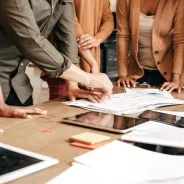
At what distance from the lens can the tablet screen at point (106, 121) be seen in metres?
1.04

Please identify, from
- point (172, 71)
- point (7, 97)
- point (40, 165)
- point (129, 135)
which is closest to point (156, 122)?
point (129, 135)

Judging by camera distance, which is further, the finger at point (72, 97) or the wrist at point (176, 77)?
the wrist at point (176, 77)

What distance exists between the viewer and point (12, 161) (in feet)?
2.36

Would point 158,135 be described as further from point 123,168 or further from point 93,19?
point 93,19

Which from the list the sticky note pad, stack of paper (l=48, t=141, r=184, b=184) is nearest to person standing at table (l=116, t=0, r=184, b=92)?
the sticky note pad

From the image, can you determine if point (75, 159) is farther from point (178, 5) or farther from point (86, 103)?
point (178, 5)

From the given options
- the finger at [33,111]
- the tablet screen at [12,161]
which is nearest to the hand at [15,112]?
the finger at [33,111]

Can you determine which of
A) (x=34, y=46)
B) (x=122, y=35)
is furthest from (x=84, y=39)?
(x=34, y=46)

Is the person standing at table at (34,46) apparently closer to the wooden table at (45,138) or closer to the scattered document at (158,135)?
the wooden table at (45,138)

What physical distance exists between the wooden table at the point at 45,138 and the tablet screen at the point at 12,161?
29 mm

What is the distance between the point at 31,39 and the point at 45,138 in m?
0.35

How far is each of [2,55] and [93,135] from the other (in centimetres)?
64

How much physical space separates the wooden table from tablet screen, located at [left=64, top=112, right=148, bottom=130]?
0.04 metres

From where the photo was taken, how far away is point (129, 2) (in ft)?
6.32
